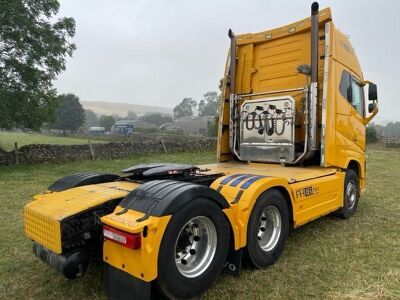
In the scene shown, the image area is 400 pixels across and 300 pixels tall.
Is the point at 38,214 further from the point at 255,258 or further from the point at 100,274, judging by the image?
the point at 255,258

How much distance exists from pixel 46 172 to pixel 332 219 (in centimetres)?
999

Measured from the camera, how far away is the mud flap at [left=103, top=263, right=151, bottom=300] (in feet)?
8.72

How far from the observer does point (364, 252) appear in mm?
4270

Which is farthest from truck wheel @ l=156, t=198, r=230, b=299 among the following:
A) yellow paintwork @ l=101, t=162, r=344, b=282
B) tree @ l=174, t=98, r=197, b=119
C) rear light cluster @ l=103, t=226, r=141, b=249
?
tree @ l=174, t=98, r=197, b=119

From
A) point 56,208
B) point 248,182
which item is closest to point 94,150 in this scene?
point 56,208

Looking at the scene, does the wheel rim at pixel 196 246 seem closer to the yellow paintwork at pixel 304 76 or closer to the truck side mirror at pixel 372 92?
the yellow paintwork at pixel 304 76

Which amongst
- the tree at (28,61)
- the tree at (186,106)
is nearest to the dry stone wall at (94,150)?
the tree at (28,61)

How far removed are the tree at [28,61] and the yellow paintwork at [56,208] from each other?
10731 millimetres

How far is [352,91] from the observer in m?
6.08

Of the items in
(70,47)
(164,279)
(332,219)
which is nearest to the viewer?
(164,279)

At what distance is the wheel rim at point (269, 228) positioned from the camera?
A: 3924 mm

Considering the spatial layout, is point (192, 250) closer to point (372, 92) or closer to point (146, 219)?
point (146, 219)

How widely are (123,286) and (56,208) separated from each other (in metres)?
1.02

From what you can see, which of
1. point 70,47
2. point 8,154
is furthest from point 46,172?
point 70,47
